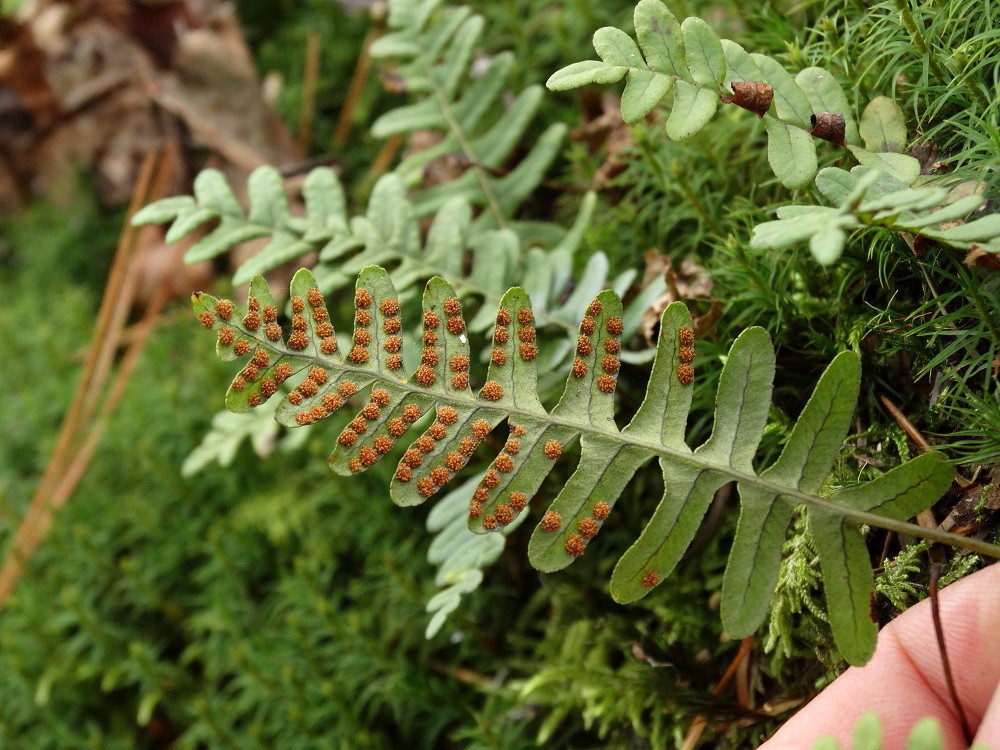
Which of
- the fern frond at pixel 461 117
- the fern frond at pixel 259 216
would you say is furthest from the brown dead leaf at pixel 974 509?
the fern frond at pixel 259 216

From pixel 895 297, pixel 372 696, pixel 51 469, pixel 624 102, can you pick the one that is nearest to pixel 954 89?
pixel 895 297

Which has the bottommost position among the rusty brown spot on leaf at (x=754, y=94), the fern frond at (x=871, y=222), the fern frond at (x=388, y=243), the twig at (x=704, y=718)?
the twig at (x=704, y=718)

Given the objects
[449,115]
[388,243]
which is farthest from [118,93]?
[388,243]

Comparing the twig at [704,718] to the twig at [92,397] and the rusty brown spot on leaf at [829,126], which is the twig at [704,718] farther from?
the twig at [92,397]

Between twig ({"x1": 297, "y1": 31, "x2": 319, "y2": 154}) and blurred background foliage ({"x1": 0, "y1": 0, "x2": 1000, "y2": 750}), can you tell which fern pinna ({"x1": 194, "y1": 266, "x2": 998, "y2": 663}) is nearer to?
blurred background foliage ({"x1": 0, "y1": 0, "x2": 1000, "y2": 750})

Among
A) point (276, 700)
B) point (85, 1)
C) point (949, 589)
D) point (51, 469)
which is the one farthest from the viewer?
point (85, 1)

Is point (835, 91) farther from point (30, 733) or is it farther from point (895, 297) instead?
point (30, 733)

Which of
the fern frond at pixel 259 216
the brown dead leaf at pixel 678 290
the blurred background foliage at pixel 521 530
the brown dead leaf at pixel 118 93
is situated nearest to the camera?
the blurred background foliage at pixel 521 530
